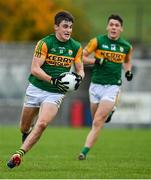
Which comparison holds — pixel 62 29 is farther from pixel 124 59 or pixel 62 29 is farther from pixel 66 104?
pixel 66 104

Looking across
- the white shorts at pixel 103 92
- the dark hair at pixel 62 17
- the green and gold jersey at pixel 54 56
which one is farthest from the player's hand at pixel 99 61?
the dark hair at pixel 62 17

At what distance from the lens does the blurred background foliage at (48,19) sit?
46.6m

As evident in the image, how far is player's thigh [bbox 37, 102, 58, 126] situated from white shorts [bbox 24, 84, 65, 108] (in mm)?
105

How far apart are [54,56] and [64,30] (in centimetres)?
44

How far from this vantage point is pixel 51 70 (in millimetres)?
14391

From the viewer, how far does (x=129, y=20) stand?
4869 centimetres

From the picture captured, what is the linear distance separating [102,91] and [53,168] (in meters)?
2.96

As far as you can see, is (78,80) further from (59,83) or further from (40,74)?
(40,74)

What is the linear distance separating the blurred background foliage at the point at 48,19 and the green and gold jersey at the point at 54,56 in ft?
97.5

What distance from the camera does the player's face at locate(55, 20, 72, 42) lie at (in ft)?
46.6

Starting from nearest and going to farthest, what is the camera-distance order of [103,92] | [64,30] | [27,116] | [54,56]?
[64,30], [54,56], [27,116], [103,92]

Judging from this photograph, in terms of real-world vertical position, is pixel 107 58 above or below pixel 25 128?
above

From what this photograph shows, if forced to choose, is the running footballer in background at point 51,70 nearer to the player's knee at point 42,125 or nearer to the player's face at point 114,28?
the player's knee at point 42,125

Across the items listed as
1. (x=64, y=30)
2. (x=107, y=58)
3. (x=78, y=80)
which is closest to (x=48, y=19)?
(x=107, y=58)
